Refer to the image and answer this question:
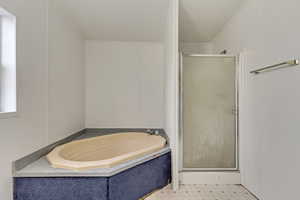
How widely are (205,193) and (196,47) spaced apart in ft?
8.35

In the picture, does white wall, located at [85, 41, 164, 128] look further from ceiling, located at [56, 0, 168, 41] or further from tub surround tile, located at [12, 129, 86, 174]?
tub surround tile, located at [12, 129, 86, 174]

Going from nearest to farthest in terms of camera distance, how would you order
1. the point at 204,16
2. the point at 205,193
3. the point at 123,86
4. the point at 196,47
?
the point at 205,193, the point at 204,16, the point at 123,86, the point at 196,47

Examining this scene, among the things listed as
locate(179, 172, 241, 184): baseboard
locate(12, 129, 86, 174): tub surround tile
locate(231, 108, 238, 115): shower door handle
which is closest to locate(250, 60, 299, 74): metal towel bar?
locate(231, 108, 238, 115): shower door handle

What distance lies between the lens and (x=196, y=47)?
3719 mm

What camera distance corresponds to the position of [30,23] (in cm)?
182

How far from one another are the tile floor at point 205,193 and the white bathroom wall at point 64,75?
1.36m

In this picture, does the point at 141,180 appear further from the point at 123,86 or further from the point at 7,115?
the point at 123,86

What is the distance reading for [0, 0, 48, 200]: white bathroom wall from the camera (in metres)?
1.52

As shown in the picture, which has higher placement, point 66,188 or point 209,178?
point 66,188

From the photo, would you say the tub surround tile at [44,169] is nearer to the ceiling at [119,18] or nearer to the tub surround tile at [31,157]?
the tub surround tile at [31,157]

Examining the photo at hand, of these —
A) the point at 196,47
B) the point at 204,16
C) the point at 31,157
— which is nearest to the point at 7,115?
the point at 31,157

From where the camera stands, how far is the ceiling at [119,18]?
2.61 m

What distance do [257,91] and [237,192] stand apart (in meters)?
1.10

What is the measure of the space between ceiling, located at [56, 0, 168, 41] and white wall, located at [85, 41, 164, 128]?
0.80 ft
